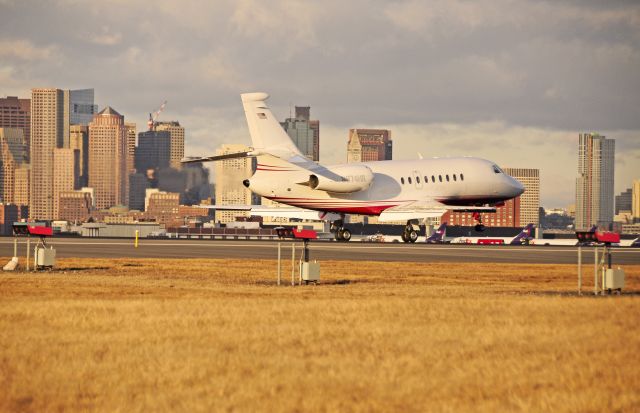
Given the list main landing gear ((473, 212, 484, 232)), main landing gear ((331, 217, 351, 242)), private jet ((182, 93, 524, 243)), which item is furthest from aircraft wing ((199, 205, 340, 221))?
main landing gear ((473, 212, 484, 232))

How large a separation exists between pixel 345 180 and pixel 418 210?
→ 5.61 meters

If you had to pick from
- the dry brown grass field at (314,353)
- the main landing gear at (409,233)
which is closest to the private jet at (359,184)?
the main landing gear at (409,233)

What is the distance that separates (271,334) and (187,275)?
20.0 m

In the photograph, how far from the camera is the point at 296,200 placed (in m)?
72.2

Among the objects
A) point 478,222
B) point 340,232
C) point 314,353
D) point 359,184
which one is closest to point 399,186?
point 359,184

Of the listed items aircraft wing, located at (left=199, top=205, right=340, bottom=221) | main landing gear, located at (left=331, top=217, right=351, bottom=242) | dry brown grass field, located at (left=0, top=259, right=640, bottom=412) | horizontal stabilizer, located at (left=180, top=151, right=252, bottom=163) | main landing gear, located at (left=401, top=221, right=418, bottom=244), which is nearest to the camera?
dry brown grass field, located at (left=0, top=259, right=640, bottom=412)

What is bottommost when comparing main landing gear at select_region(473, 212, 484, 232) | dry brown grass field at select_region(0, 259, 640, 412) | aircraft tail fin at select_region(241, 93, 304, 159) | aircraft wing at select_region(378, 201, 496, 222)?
dry brown grass field at select_region(0, 259, 640, 412)

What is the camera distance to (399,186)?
73812 mm

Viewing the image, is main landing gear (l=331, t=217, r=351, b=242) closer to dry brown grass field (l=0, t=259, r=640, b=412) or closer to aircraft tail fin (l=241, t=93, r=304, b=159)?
aircraft tail fin (l=241, t=93, r=304, b=159)

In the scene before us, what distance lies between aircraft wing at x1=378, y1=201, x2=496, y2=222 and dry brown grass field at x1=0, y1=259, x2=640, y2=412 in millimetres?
43286

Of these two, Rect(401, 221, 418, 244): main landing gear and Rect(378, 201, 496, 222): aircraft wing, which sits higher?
Rect(378, 201, 496, 222): aircraft wing

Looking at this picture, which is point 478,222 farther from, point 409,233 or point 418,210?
point 409,233

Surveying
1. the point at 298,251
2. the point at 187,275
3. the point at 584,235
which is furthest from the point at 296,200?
the point at 584,235

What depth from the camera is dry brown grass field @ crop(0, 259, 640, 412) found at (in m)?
14.1
